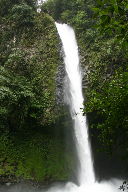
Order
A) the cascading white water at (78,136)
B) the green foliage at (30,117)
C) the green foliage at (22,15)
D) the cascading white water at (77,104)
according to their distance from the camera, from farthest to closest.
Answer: the green foliage at (22,15) → the cascading white water at (77,104) → the green foliage at (30,117) → the cascading white water at (78,136)

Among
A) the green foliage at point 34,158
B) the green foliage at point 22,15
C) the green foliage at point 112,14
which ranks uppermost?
the green foliage at point 22,15

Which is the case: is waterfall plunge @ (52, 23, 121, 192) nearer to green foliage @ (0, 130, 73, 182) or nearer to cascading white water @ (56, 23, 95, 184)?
cascading white water @ (56, 23, 95, 184)

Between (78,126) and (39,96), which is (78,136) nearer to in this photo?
(78,126)

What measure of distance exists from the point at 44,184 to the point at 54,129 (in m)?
2.63

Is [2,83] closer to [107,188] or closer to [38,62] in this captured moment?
[38,62]

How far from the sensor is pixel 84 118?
A: 46.1ft

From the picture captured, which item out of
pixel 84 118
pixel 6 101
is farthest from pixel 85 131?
pixel 6 101

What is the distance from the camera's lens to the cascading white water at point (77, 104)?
12.8m

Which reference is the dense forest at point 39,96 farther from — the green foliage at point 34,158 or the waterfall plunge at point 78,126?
the waterfall plunge at point 78,126

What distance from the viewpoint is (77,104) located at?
1444cm

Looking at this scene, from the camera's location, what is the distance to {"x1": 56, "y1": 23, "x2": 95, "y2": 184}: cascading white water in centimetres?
1277

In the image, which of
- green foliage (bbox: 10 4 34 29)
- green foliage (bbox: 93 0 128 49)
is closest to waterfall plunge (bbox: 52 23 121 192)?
green foliage (bbox: 10 4 34 29)

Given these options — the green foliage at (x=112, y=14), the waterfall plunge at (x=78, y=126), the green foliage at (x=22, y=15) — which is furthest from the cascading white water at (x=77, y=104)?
the green foliage at (x=112, y=14)

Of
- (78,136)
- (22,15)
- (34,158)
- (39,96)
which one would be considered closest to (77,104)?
(78,136)
